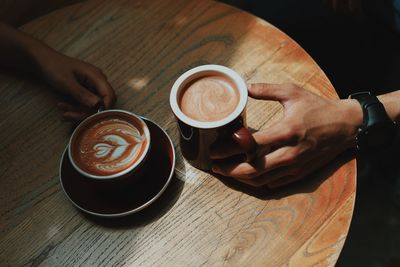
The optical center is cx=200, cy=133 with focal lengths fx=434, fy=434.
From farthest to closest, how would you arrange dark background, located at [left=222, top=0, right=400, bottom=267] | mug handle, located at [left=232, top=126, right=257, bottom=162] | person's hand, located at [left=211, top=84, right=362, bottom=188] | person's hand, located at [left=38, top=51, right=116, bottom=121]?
dark background, located at [left=222, top=0, right=400, bottom=267] → person's hand, located at [left=38, top=51, right=116, bottom=121] → person's hand, located at [left=211, top=84, right=362, bottom=188] → mug handle, located at [left=232, top=126, right=257, bottom=162]

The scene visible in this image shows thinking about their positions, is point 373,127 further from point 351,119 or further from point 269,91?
point 269,91

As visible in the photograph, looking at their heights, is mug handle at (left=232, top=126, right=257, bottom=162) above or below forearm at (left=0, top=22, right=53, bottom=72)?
above

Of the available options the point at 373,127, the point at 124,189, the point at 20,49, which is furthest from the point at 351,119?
the point at 20,49

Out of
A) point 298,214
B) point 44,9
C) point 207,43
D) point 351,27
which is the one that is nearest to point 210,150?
point 298,214

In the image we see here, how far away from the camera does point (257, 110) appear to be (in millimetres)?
1031

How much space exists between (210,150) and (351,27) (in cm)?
83

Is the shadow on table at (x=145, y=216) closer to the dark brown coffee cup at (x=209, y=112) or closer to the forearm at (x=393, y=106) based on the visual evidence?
the dark brown coffee cup at (x=209, y=112)

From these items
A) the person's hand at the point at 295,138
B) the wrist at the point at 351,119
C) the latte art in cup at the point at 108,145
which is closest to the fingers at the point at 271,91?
the person's hand at the point at 295,138

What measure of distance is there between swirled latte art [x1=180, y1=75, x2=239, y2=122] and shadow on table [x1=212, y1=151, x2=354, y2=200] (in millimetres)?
171

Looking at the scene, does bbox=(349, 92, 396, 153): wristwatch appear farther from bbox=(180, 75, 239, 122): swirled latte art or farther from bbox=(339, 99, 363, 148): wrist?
bbox=(180, 75, 239, 122): swirled latte art

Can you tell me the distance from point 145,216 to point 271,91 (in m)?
0.38

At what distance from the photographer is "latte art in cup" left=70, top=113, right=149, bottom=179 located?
90 centimetres

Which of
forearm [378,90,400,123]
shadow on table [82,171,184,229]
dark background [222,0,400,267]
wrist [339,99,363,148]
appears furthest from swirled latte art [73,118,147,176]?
dark background [222,0,400,267]

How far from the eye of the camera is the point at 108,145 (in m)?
0.94
